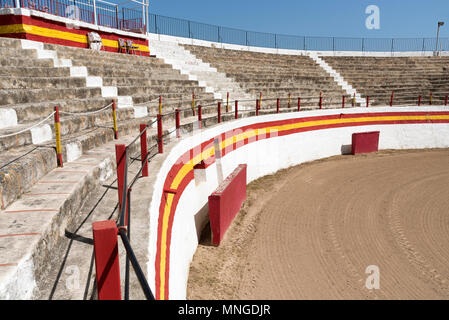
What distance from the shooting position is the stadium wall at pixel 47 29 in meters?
12.2

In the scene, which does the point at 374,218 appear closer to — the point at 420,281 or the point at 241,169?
the point at 420,281

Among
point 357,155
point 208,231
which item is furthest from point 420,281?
point 357,155

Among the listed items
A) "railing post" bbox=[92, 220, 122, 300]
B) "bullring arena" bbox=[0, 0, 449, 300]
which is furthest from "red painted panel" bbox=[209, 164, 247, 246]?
"railing post" bbox=[92, 220, 122, 300]

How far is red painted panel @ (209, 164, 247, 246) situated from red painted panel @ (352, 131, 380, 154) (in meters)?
8.22

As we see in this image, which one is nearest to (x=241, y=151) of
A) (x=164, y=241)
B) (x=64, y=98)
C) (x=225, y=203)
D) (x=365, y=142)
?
(x=225, y=203)

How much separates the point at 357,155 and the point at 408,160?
210 centimetres

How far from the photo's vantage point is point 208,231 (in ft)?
27.0

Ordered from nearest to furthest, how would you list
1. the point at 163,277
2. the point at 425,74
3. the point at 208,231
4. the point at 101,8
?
the point at 163,277 → the point at 208,231 → the point at 101,8 → the point at 425,74

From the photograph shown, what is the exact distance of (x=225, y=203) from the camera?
312 inches

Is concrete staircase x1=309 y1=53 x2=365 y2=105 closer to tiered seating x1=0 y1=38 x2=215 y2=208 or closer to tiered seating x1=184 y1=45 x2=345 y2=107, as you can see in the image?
tiered seating x1=184 y1=45 x2=345 y2=107

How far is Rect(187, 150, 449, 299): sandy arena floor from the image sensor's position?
5.92m

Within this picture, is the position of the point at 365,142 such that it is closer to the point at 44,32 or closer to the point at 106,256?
the point at 44,32

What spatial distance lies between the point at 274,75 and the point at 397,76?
971 cm

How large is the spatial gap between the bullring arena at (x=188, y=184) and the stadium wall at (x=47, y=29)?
58 millimetres
